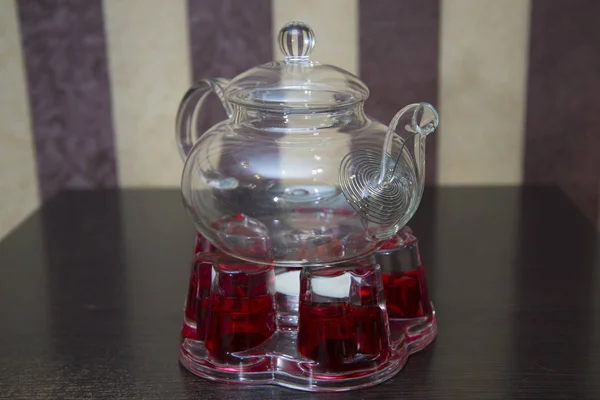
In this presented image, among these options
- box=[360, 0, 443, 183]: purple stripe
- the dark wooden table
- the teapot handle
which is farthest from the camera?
box=[360, 0, 443, 183]: purple stripe

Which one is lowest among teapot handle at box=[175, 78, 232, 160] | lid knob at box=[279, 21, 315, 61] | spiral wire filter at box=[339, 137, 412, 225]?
spiral wire filter at box=[339, 137, 412, 225]

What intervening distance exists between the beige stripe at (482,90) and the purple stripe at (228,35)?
346 mm

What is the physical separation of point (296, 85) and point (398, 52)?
835 mm

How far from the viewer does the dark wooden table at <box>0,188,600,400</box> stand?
729 mm

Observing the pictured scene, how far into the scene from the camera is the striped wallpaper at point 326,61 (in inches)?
60.9

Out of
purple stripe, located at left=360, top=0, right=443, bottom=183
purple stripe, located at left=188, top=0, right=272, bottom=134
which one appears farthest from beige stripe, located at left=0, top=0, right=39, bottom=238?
purple stripe, located at left=360, top=0, right=443, bottom=183

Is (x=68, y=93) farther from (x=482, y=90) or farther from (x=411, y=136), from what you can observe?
(x=411, y=136)

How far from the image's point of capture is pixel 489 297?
92 cm

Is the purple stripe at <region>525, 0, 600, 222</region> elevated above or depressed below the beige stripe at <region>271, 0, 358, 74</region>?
below

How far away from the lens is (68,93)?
1612 mm

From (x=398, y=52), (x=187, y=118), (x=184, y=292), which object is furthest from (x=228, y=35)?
(x=184, y=292)

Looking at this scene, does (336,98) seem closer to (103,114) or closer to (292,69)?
(292,69)

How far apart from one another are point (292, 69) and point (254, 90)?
47 millimetres

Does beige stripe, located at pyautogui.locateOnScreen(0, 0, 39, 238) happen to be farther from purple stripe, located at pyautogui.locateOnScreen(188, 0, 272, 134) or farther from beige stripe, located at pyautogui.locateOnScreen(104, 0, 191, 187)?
purple stripe, located at pyautogui.locateOnScreen(188, 0, 272, 134)
